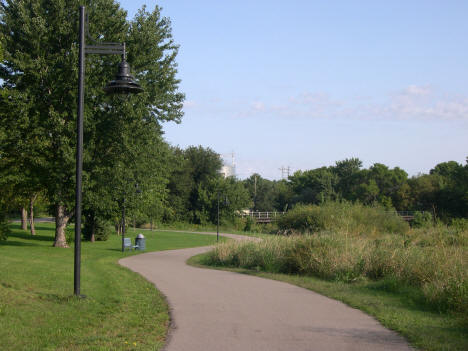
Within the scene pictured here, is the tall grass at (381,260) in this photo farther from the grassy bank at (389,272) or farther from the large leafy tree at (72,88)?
the large leafy tree at (72,88)

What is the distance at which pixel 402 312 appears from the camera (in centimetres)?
911

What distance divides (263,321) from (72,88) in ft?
60.6

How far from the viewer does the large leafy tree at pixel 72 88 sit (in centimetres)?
2261

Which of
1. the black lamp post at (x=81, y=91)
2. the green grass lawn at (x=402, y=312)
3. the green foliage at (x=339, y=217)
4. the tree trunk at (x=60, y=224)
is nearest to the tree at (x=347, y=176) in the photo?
the green foliage at (x=339, y=217)

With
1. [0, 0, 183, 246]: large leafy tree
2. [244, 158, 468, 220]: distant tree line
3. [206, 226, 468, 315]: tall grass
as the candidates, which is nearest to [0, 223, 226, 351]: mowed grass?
[206, 226, 468, 315]: tall grass

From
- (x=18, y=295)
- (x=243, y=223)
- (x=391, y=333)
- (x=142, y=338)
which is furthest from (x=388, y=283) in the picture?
(x=243, y=223)

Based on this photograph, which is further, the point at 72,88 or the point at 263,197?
the point at 263,197

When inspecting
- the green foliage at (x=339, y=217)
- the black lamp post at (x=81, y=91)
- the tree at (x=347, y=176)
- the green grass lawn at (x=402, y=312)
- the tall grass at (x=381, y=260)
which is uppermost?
the tree at (x=347, y=176)

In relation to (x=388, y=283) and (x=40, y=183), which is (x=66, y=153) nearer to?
(x=40, y=183)

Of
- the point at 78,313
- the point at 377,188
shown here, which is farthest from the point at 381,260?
the point at 377,188

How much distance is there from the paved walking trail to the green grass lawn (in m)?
0.29

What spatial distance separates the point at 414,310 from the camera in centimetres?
947

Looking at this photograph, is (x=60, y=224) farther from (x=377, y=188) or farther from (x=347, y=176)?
(x=347, y=176)

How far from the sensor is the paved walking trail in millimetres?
6727
